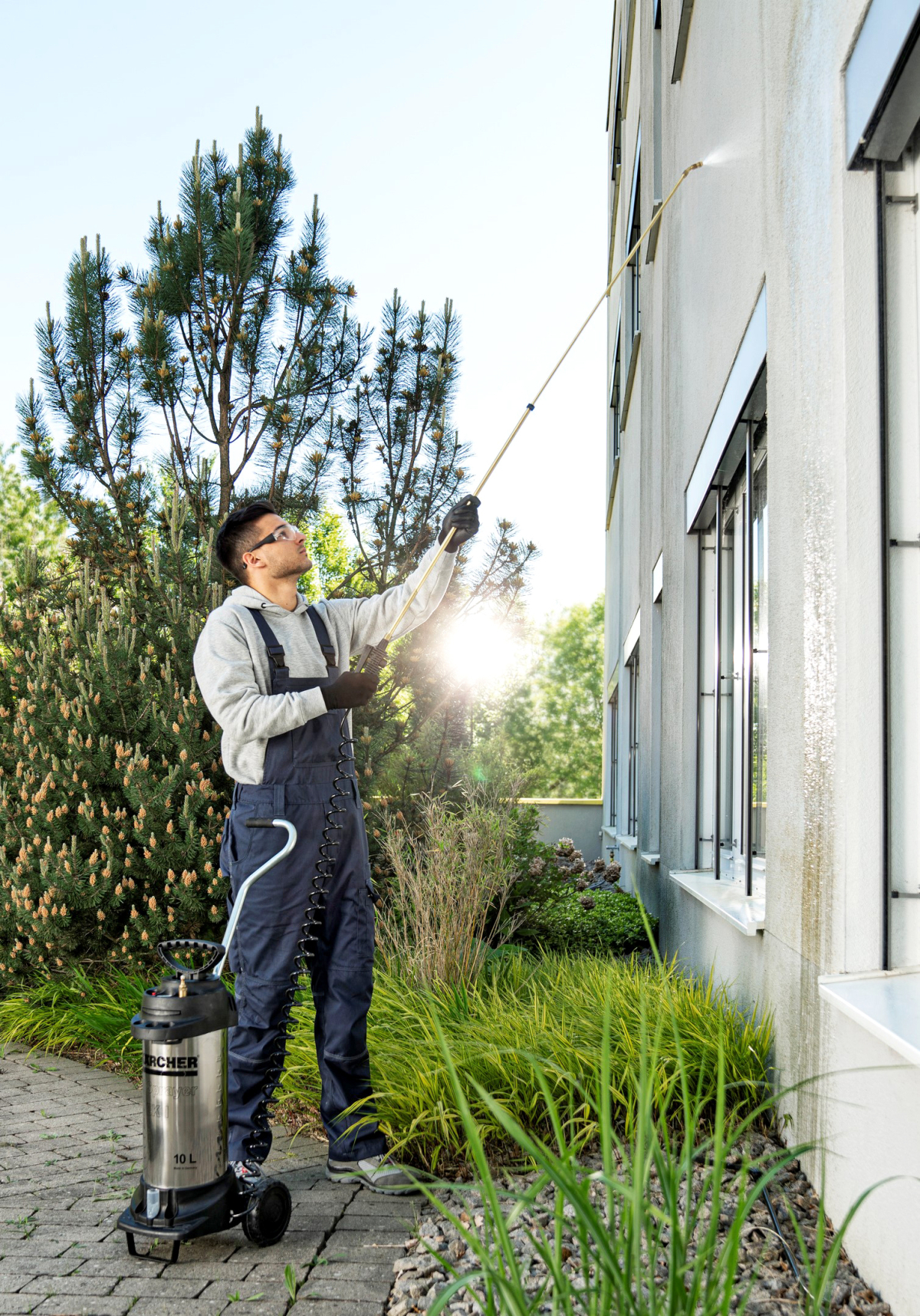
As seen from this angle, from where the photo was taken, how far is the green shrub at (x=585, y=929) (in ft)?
20.7

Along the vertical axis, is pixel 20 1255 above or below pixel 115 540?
below

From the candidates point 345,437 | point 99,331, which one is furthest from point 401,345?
point 99,331

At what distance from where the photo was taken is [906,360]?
7.64 feet

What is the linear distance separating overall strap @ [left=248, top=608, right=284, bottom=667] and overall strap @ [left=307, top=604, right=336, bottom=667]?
0.68ft

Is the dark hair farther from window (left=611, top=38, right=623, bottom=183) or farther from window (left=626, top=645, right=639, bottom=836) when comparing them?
window (left=611, top=38, right=623, bottom=183)

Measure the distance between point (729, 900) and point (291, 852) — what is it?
1667 mm

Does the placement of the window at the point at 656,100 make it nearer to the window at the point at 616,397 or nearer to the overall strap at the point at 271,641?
the window at the point at 616,397

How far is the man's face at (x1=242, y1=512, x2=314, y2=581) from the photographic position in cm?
347

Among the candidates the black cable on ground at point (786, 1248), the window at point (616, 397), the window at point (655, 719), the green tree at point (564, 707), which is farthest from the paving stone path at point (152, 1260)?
the green tree at point (564, 707)

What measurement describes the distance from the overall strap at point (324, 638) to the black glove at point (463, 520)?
1.62 ft

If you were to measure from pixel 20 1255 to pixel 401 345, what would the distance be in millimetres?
5537

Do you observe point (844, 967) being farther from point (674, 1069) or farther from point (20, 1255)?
point (20, 1255)

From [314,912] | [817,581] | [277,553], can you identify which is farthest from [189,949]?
[817,581]

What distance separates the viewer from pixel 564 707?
56.9m
